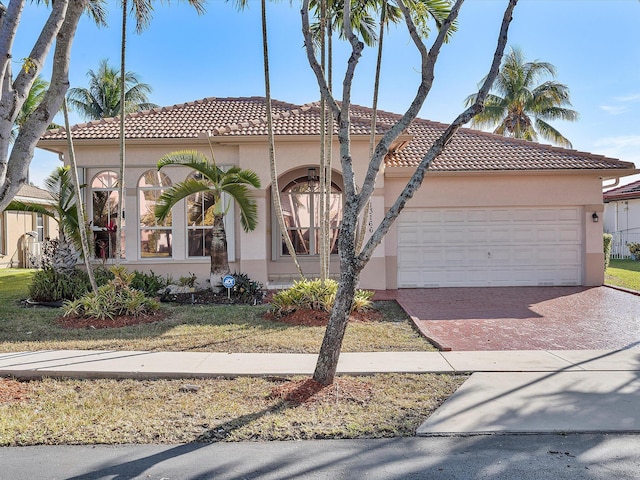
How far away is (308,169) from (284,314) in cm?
643

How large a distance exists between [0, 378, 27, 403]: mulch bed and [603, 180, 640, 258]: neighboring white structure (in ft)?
89.8

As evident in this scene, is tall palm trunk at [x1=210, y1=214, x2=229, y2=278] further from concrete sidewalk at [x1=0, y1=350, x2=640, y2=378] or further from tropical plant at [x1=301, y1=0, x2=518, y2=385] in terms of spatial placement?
tropical plant at [x1=301, y1=0, x2=518, y2=385]

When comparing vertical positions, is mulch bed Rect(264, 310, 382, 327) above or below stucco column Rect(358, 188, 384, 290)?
below

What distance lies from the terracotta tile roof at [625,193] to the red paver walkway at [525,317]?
14.8m

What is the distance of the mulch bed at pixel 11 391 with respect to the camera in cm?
541

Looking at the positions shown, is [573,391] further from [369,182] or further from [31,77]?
[31,77]

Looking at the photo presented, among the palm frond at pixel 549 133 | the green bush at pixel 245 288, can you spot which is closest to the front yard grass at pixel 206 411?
the green bush at pixel 245 288

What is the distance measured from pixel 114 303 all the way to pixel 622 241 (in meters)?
25.9

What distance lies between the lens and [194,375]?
243 inches

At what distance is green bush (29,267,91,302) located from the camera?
11367 millimetres

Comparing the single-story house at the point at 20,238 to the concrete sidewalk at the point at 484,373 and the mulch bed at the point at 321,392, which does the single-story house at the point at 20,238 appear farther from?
the mulch bed at the point at 321,392

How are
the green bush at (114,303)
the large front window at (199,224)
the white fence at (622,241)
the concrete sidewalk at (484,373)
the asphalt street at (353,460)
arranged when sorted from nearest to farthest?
the asphalt street at (353,460), the concrete sidewalk at (484,373), the green bush at (114,303), the large front window at (199,224), the white fence at (622,241)

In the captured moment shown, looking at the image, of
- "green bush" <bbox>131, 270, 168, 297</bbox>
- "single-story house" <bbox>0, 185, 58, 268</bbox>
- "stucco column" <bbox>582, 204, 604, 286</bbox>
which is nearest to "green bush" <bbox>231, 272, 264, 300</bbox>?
"green bush" <bbox>131, 270, 168, 297</bbox>

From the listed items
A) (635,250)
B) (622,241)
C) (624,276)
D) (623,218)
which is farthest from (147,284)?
(623,218)
